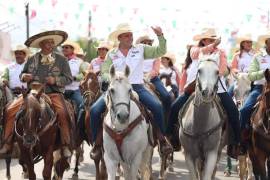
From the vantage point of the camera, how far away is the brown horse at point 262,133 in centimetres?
934

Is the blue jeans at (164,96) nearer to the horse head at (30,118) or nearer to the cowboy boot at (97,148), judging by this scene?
the cowboy boot at (97,148)

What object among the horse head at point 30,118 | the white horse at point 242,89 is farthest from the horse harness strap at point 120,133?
the white horse at point 242,89

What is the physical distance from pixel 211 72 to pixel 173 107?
1842 mm

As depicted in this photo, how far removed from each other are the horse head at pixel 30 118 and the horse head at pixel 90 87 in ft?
9.62

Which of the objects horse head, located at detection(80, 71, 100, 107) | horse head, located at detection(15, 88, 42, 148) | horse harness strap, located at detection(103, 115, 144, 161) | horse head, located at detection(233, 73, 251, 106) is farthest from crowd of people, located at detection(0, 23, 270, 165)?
horse head, located at detection(233, 73, 251, 106)

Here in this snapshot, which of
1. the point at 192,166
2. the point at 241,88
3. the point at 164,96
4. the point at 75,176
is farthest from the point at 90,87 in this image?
the point at 192,166

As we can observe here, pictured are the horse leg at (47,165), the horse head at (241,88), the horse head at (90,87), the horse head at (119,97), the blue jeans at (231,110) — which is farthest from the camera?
the horse head at (241,88)

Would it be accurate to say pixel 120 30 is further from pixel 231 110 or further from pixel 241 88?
pixel 241 88

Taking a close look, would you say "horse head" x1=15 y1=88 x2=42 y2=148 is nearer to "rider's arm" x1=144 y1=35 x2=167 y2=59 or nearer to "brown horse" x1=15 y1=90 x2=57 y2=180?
"brown horse" x1=15 y1=90 x2=57 y2=180

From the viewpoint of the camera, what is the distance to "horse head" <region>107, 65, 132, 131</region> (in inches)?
321

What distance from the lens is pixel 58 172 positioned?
10.9 m

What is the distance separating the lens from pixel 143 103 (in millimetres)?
9852

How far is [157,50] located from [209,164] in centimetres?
195

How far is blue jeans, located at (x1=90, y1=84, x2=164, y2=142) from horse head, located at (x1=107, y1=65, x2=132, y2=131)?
3.34ft
